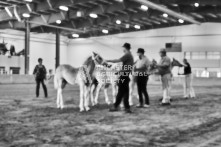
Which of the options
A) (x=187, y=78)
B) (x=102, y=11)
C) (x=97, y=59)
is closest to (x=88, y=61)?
(x=97, y=59)

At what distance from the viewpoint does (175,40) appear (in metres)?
45.2

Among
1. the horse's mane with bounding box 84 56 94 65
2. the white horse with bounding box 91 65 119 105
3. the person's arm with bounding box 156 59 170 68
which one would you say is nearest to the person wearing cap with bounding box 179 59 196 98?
the person's arm with bounding box 156 59 170 68

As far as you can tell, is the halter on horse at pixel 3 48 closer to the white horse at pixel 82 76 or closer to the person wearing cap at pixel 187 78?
the person wearing cap at pixel 187 78

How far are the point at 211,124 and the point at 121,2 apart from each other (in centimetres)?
2258

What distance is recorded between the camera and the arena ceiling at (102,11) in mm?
29172

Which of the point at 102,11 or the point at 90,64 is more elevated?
the point at 102,11

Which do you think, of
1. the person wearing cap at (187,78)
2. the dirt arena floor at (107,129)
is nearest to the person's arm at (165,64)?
the dirt arena floor at (107,129)

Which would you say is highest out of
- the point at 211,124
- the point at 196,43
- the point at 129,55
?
the point at 196,43

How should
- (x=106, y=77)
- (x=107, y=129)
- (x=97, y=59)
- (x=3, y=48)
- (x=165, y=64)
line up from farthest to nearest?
(x=3, y=48)
(x=165, y=64)
(x=106, y=77)
(x=97, y=59)
(x=107, y=129)

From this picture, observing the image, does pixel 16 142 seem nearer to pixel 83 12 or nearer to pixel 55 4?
pixel 55 4

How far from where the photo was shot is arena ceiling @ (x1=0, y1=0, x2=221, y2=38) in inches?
1148

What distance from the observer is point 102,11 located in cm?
3209

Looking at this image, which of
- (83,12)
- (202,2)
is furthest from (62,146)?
(83,12)

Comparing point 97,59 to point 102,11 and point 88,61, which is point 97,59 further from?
point 102,11
